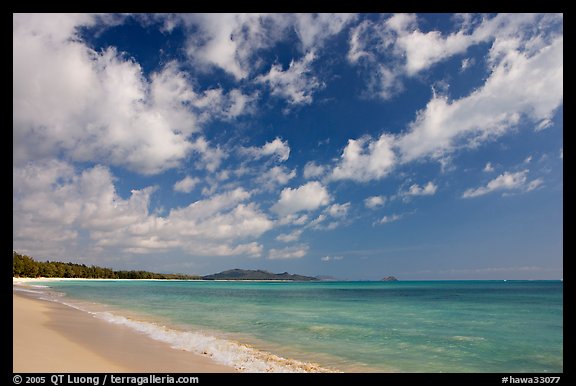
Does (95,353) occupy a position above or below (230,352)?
above

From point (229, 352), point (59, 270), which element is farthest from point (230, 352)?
point (59, 270)

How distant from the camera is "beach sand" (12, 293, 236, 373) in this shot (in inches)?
356

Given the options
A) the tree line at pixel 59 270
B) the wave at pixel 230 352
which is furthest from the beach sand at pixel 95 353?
the tree line at pixel 59 270

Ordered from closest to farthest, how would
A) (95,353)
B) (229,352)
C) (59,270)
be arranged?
(95,353) < (229,352) < (59,270)

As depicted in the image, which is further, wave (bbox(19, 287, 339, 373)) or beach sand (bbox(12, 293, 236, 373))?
wave (bbox(19, 287, 339, 373))

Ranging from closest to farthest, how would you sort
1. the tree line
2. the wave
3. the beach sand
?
the beach sand < the wave < the tree line

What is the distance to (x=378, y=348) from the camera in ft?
48.9

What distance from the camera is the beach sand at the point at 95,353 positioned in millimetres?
9039

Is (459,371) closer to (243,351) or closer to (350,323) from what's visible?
(243,351)

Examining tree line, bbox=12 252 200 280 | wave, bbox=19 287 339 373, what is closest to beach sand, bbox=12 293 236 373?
wave, bbox=19 287 339 373

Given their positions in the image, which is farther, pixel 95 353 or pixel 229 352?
pixel 229 352

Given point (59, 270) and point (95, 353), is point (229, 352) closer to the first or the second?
point (95, 353)

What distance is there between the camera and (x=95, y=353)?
10680mm

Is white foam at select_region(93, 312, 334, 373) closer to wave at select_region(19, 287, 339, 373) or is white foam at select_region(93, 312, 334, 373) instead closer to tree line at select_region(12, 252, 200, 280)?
wave at select_region(19, 287, 339, 373)
